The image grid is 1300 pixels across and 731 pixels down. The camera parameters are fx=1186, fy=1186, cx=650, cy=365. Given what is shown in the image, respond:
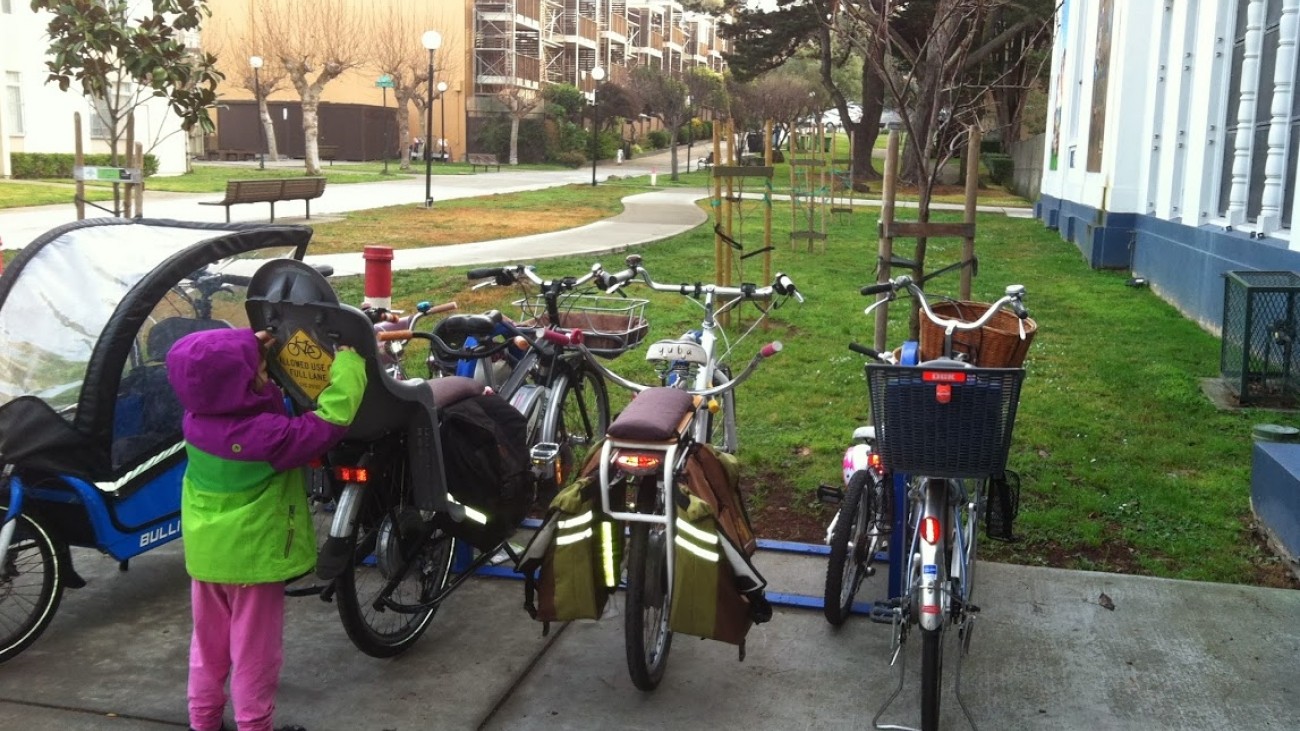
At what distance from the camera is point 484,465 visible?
14.6 ft

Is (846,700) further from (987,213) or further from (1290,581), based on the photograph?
(987,213)

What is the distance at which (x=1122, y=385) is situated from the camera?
8.72m

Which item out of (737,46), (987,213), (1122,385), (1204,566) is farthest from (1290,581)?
(737,46)

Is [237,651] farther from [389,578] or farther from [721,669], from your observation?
[721,669]

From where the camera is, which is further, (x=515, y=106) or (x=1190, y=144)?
(x=515, y=106)

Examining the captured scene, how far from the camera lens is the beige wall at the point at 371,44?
172 feet

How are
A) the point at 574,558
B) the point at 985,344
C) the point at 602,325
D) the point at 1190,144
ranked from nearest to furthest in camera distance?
the point at 574,558 → the point at 985,344 → the point at 602,325 → the point at 1190,144

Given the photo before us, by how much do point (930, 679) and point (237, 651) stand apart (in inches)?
82.7

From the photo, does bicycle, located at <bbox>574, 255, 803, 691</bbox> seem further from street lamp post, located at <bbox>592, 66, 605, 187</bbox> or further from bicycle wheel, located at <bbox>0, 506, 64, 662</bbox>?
street lamp post, located at <bbox>592, 66, 605, 187</bbox>

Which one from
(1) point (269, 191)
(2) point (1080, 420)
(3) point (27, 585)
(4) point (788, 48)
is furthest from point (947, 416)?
(4) point (788, 48)

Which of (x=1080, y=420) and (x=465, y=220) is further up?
(x=465, y=220)

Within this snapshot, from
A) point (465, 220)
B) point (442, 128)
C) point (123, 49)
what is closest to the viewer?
point (123, 49)

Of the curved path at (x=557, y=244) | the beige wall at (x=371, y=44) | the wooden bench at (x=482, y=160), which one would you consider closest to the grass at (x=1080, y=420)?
the curved path at (x=557, y=244)

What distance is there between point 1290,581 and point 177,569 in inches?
192
